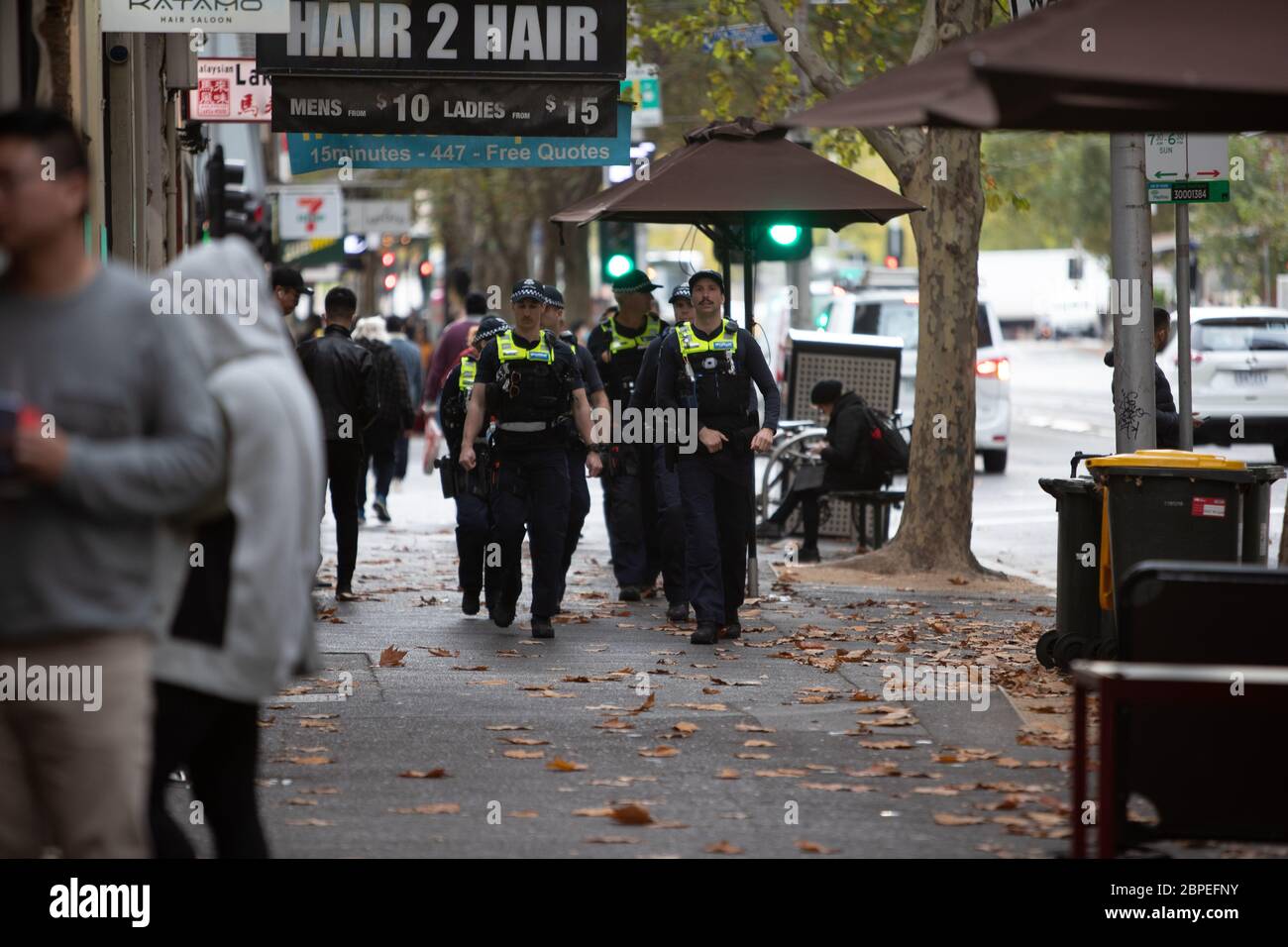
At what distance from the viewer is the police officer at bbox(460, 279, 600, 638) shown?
11047 millimetres

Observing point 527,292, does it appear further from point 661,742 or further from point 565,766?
point 565,766

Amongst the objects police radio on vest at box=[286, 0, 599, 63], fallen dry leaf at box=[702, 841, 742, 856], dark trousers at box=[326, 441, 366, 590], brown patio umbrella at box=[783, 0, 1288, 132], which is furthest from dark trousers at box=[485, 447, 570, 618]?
brown patio umbrella at box=[783, 0, 1288, 132]

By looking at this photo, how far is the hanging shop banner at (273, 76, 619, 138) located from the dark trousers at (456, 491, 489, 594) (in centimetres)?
218

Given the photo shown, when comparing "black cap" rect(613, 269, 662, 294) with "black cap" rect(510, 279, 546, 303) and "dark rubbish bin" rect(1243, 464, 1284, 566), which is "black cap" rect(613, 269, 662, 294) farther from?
"dark rubbish bin" rect(1243, 464, 1284, 566)

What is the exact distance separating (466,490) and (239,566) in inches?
290

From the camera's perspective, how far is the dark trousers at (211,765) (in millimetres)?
4602

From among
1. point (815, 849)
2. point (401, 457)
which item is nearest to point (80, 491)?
point (815, 849)

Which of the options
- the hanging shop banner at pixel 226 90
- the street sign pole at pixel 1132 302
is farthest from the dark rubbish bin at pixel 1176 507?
the hanging shop banner at pixel 226 90

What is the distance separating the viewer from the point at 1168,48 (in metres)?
5.78

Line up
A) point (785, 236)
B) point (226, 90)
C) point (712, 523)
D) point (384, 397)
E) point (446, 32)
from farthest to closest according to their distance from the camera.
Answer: point (226, 90) → point (384, 397) → point (785, 236) → point (446, 32) → point (712, 523)

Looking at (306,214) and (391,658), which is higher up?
(306,214)

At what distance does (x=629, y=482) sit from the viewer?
13109 mm

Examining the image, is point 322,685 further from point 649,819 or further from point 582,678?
point 649,819
